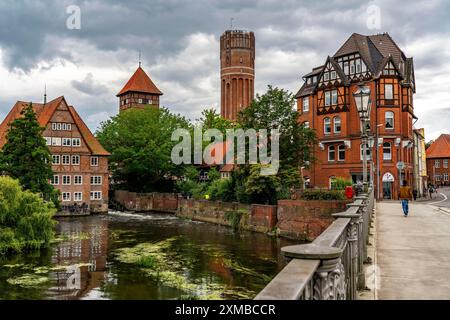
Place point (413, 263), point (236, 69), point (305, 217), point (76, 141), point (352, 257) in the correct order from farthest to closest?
point (236, 69)
point (76, 141)
point (305, 217)
point (413, 263)
point (352, 257)

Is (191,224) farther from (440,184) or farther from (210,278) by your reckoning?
(440,184)

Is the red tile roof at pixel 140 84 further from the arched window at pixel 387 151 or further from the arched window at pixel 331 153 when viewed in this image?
the arched window at pixel 387 151

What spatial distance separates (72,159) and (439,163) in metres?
60.6

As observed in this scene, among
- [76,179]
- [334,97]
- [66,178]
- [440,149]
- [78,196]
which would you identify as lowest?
[78,196]

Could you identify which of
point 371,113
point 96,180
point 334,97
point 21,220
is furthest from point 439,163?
point 21,220

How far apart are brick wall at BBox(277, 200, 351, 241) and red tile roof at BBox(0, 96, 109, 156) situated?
29.0m

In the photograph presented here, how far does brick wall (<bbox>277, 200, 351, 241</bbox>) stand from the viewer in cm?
3055

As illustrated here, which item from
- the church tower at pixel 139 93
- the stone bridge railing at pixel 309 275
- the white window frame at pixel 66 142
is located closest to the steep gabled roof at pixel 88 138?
the white window frame at pixel 66 142

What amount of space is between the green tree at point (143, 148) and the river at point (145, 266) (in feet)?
71.5

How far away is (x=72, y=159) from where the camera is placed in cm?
5231

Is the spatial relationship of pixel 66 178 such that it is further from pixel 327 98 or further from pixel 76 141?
pixel 327 98

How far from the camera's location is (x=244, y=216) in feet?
124
